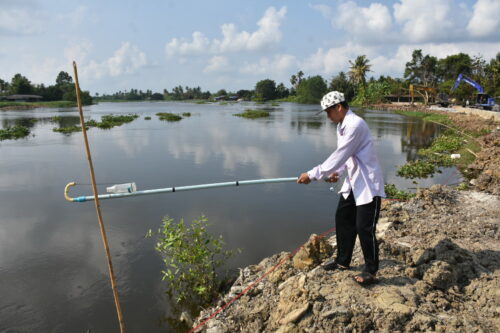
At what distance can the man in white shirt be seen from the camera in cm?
346

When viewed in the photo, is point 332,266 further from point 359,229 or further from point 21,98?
point 21,98

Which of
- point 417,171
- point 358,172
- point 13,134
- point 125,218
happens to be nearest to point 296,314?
point 358,172

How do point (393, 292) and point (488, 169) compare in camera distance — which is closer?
point (393, 292)

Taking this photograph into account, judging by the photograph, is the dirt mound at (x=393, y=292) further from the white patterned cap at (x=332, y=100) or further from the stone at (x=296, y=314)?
the white patterned cap at (x=332, y=100)

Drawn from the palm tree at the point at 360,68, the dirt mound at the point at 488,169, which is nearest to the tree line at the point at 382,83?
the palm tree at the point at 360,68

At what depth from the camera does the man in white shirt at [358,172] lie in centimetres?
346

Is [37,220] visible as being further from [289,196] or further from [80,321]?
[289,196]

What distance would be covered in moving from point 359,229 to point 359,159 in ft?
2.60

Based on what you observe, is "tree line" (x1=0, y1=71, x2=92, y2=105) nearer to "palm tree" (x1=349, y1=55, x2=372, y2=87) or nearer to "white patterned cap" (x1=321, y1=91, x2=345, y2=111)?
"palm tree" (x1=349, y1=55, x2=372, y2=87)

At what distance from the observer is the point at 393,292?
3.50m

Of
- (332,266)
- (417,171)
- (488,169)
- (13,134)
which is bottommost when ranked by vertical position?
(417,171)

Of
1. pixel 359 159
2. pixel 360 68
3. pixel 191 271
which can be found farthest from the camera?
pixel 360 68

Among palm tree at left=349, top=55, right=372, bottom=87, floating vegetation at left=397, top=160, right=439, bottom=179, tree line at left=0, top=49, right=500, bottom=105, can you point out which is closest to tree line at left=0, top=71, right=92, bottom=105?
tree line at left=0, top=49, right=500, bottom=105

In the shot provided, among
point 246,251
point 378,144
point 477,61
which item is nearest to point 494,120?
point 378,144
